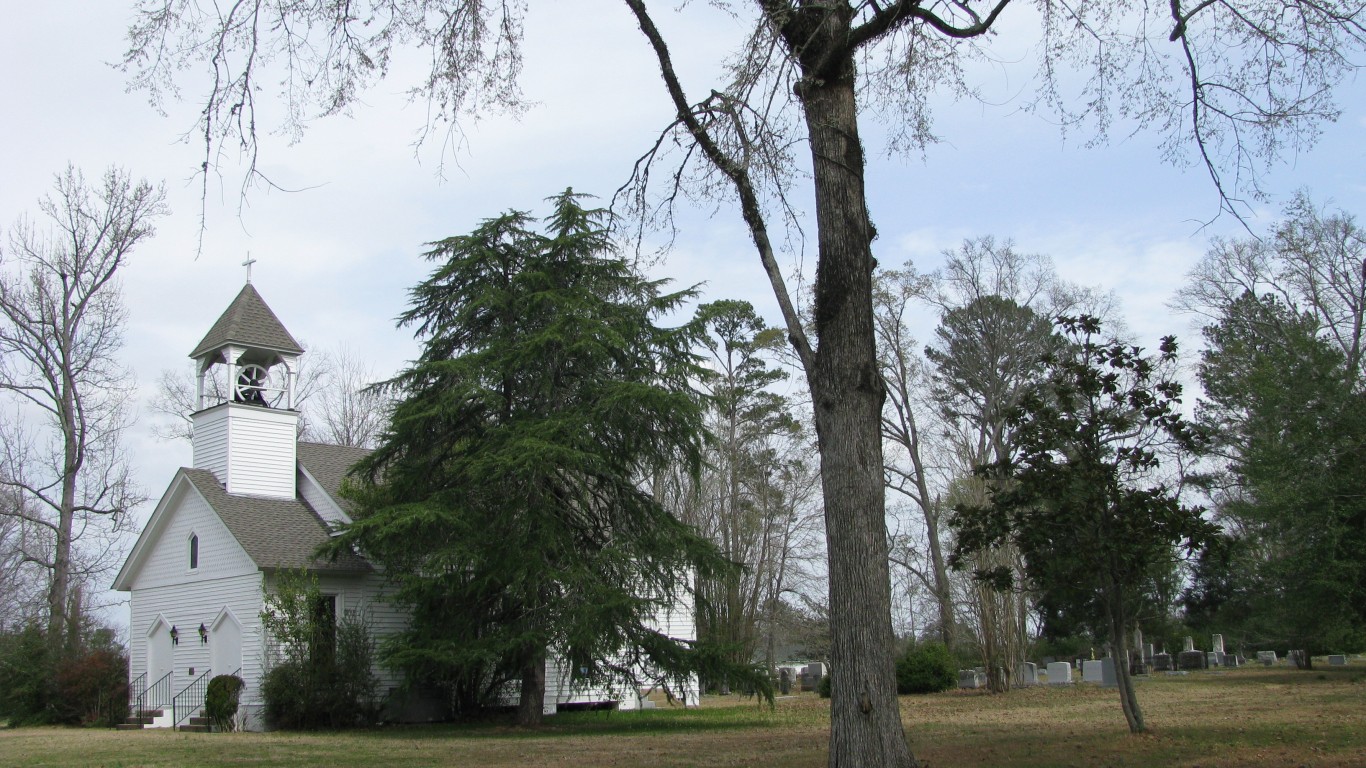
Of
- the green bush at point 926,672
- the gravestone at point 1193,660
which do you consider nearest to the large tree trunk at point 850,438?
the green bush at point 926,672

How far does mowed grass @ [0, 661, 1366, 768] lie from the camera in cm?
1184

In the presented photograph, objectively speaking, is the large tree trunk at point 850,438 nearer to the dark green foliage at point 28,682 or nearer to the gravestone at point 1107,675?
the gravestone at point 1107,675

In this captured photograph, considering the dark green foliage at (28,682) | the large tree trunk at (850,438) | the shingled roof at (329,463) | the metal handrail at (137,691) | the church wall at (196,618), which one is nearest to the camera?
the large tree trunk at (850,438)

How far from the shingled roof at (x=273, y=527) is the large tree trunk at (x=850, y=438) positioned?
15.1 metres

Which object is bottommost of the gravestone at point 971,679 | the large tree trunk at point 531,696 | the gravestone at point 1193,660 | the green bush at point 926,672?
the gravestone at point 1193,660

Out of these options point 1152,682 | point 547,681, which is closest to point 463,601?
point 547,681

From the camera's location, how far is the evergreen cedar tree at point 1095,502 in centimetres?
1278

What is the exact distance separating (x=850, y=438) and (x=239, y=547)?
59.9 ft

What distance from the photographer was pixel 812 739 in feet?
50.2

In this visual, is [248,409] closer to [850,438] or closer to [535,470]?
[535,470]

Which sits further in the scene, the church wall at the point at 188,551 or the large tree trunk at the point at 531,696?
the church wall at the point at 188,551

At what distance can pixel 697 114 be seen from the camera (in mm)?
9391

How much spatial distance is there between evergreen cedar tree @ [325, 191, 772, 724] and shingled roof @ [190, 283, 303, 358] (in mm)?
5263

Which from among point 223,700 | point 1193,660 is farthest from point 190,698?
point 1193,660
